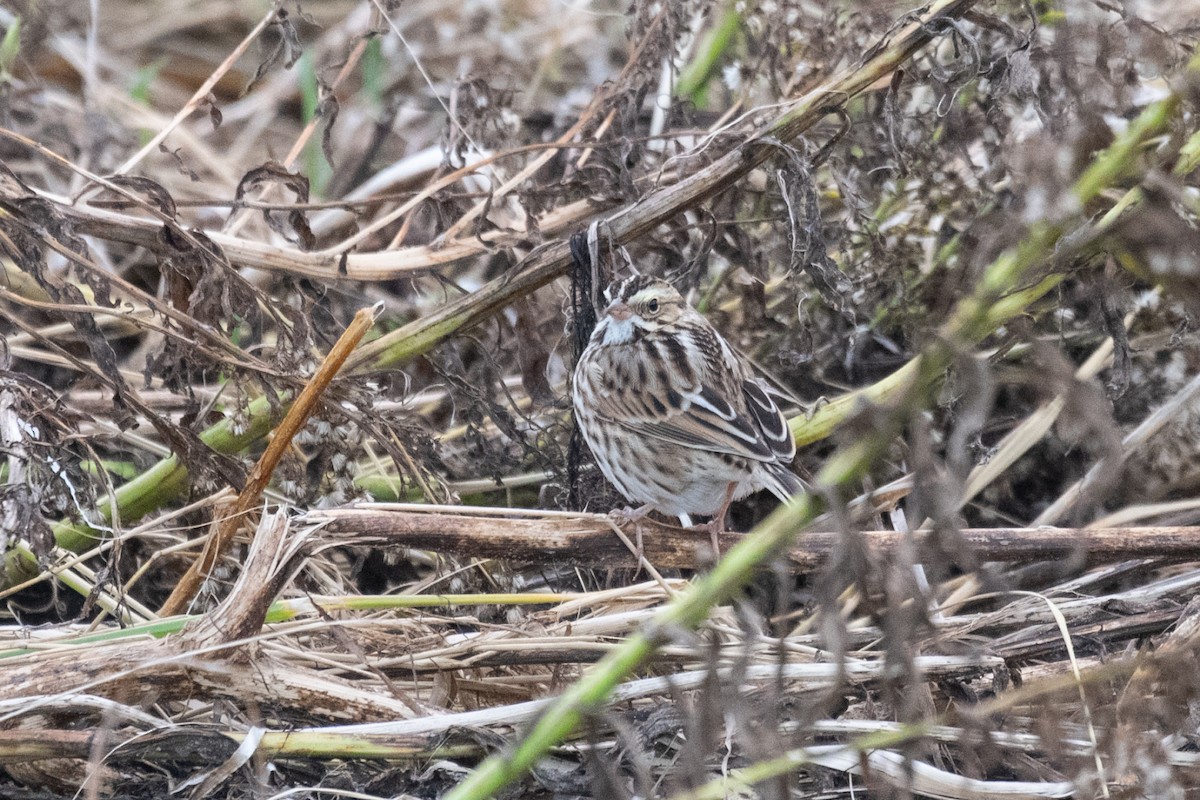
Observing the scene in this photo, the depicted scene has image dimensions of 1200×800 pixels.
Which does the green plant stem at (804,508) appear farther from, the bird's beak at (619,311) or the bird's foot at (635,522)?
the bird's beak at (619,311)

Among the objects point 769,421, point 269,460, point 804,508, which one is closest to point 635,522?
point 769,421

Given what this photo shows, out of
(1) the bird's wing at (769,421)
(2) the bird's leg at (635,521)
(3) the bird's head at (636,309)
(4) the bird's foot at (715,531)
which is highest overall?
(3) the bird's head at (636,309)

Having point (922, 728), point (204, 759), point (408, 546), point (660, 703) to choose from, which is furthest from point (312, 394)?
point (922, 728)

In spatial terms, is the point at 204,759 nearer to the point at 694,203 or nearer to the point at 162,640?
the point at 162,640

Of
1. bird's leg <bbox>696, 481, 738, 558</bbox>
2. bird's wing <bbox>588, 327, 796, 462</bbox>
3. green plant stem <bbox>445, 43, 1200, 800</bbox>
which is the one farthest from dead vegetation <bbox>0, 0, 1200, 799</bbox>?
bird's wing <bbox>588, 327, 796, 462</bbox>

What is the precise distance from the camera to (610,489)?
418 centimetres

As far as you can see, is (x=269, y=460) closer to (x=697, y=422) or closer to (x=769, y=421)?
(x=697, y=422)

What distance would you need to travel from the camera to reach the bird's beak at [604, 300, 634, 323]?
12.2 ft

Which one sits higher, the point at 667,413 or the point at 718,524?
the point at 667,413

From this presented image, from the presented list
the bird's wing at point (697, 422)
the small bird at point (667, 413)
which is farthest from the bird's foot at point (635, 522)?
the bird's wing at point (697, 422)

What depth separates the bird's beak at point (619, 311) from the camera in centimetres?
372

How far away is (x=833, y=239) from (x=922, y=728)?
3.20 meters

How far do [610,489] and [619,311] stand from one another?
2.30ft

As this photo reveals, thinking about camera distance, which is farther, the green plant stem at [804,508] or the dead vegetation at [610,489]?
the dead vegetation at [610,489]
